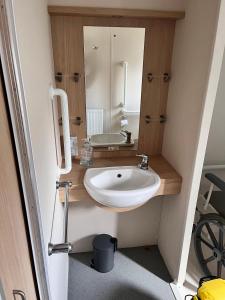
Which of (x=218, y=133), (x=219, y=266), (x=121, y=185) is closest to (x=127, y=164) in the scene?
(x=121, y=185)

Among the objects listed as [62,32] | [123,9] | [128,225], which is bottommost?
[128,225]

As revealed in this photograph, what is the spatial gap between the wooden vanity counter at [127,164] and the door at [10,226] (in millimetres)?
905

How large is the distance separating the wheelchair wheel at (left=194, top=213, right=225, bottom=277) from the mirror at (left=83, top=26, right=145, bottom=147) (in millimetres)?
871

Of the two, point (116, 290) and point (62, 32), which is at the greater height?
point (62, 32)

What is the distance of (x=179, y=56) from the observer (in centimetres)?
158

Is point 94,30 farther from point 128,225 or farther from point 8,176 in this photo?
point 128,225

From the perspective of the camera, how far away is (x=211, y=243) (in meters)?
1.84

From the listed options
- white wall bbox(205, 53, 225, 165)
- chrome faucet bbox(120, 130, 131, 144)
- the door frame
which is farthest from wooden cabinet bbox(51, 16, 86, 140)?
white wall bbox(205, 53, 225, 165)

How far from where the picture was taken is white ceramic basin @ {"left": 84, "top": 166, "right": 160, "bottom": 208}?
1.41 m

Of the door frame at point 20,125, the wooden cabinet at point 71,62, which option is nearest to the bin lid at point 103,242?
the wooden cabinet at point 71,62

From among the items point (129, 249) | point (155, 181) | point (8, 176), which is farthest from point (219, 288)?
point (8, 176)

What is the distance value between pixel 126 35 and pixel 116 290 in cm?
193

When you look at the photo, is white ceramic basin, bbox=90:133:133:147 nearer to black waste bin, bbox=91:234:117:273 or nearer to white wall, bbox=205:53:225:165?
black waste bin, bbox=91:234:117:273

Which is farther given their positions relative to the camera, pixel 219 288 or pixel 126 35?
pixel 126 35
